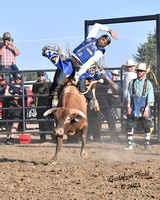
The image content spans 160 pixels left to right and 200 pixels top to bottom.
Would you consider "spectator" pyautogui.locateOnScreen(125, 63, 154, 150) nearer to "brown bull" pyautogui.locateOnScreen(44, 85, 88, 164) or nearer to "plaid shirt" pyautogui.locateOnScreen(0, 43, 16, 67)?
"brown bull" pyautogui.locateOnScreen(44, 85, 88, 164)

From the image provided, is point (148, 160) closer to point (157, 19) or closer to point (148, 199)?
point (148, 199)

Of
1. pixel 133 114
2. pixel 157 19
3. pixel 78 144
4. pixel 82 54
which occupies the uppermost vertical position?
pixel 157 19

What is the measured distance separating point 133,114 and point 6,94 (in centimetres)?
382

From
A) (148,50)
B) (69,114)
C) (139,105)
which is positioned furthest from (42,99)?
(148,50)

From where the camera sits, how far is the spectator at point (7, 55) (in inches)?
410

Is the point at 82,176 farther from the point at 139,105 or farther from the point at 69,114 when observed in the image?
the point at 139,105

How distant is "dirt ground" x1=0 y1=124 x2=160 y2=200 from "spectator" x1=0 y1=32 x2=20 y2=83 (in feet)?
10.9

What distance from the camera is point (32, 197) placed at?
405cm

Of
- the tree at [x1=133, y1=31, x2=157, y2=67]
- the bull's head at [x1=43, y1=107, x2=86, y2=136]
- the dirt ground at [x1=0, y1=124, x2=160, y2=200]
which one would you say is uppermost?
the tree at [x1=133, y1=31, x2=157, y2=67]

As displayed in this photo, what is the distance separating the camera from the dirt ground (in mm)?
4137

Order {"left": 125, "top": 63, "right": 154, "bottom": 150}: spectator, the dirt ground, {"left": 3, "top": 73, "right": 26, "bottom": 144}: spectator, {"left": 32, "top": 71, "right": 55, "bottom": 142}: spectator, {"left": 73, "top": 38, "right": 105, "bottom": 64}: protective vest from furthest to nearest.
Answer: {"left": 3, "top": 73, "right": 26, "bottom": 144}: spectator → {"left": 32, "top": 71, "right": 55, "bottom": 142}: spectator → {"left": 125, "top": 63, "right": 154, "bottom": 150}: spectator → {"left": 73, "top": 38, "right": 105, "bottom": 64}: protective vest → the dirt ground

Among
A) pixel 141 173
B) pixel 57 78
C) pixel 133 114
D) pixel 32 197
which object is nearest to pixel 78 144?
pixel 133 114

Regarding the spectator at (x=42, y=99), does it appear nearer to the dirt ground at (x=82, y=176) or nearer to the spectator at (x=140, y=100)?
the dirt ground at (x=82, y=176)

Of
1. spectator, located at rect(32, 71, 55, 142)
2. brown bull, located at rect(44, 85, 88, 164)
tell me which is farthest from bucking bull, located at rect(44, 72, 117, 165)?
spectator, located at rect(32, 71, 55, 142)
